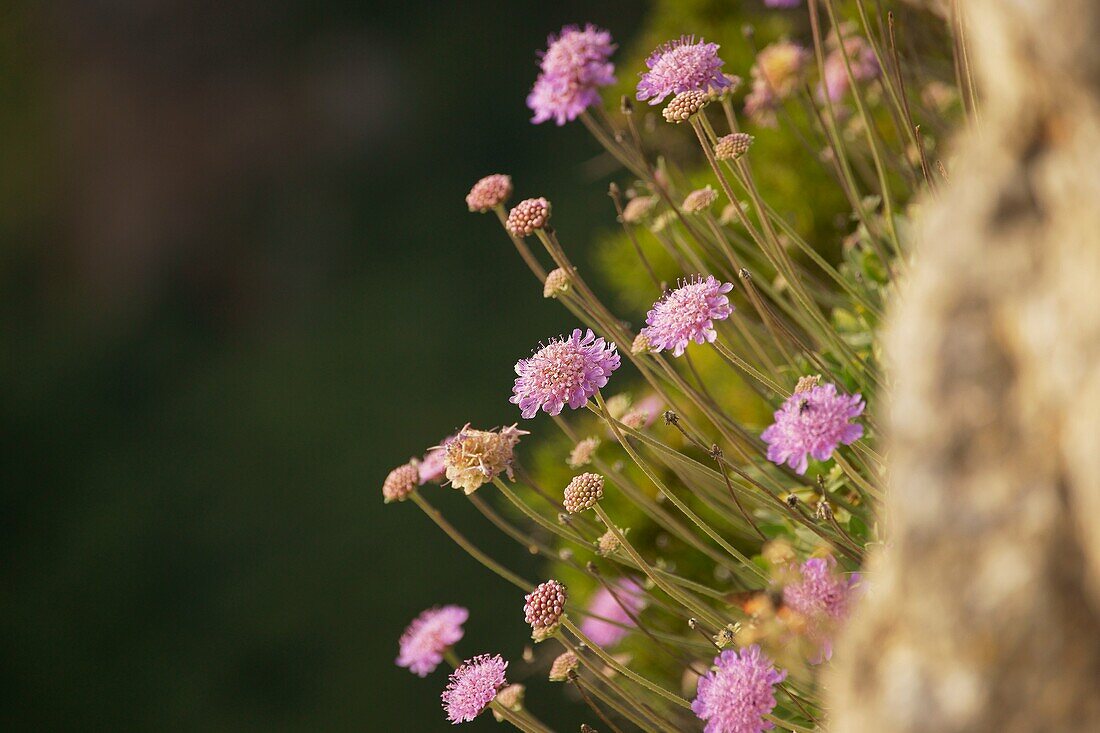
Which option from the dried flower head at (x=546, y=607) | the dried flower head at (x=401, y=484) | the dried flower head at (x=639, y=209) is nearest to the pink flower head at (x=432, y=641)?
the dried flower head at (x=401, y=484)

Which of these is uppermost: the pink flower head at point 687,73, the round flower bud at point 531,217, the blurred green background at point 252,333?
the pink flower head at point 687,73

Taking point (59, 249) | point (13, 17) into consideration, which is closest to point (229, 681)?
point (59, 249)

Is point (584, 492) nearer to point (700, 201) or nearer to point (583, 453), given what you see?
point (583, 453)

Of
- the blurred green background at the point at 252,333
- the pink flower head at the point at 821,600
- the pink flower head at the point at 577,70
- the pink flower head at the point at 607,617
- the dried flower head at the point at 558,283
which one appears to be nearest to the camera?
the pink flower head at the point at 821,600

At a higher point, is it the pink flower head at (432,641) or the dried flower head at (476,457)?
the dried flower head at (476,457)

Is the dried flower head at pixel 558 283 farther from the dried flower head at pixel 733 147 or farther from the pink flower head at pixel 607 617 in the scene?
the pink flower head at pixel 607 617

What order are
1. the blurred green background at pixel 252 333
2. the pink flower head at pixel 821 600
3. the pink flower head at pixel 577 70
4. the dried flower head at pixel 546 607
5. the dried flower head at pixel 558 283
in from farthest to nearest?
the blurred green background at pixel 252 333 < the pink flower head at pixel 577 70 < the dried flower head at pixel 558 283 < the dried flower head at pixel 546 607 < the pink flower head at pixel 821 600

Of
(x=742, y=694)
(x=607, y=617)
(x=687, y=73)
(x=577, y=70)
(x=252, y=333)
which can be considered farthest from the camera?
(x=252, y=333)

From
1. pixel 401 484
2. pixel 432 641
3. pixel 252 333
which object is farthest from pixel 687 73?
pixel 252 333
